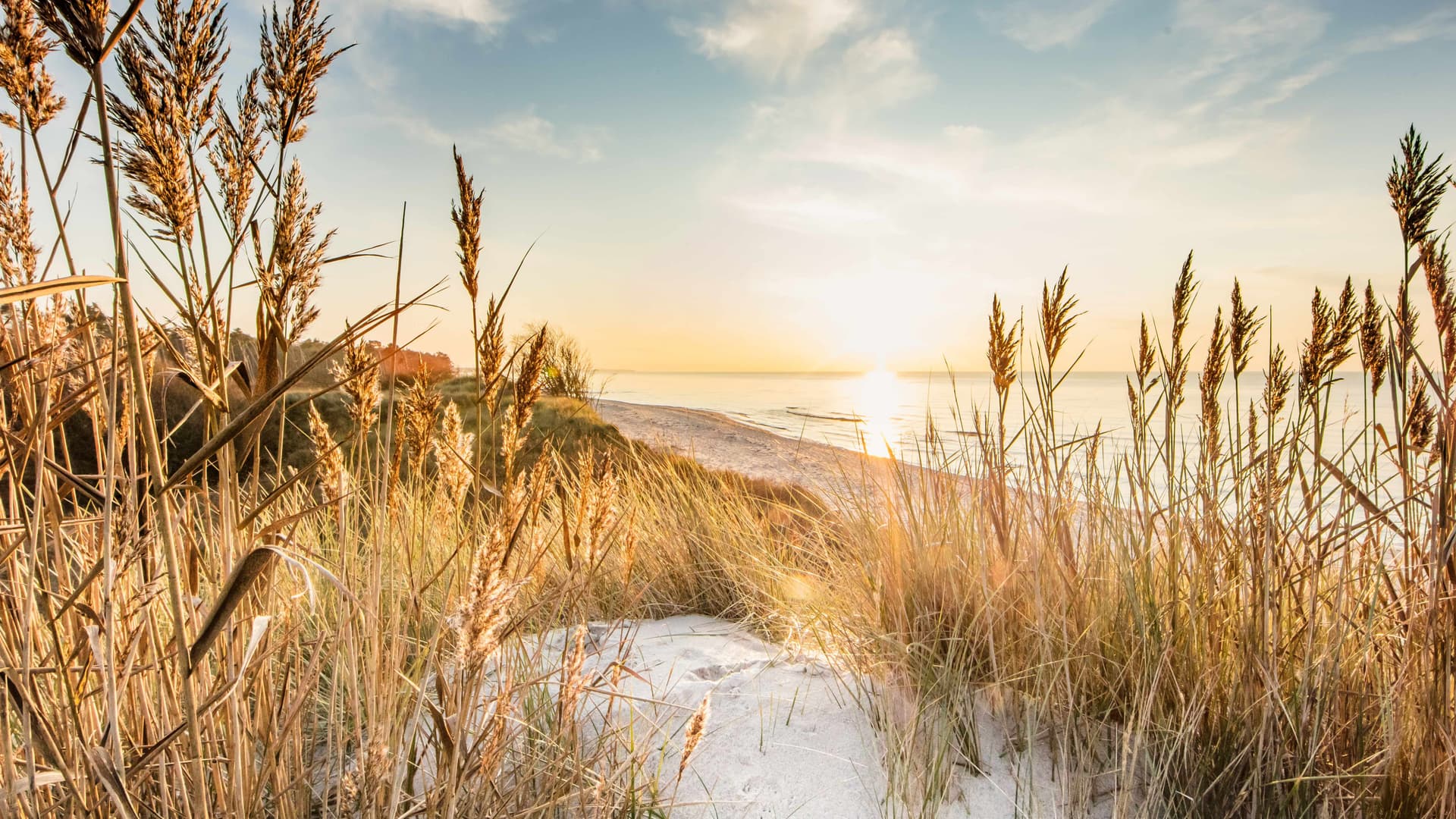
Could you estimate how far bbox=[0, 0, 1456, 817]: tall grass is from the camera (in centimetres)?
98

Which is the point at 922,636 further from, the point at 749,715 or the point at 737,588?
the point at 737,588

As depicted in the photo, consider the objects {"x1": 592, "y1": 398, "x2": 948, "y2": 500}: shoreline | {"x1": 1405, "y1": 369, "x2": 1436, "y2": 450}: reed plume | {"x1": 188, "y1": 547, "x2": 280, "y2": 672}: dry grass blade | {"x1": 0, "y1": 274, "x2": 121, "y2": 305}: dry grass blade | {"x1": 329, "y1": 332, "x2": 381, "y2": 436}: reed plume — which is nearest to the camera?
{"x1": 0, "y1": 274, "x2": 121, "y2": 305}: dry grass blade

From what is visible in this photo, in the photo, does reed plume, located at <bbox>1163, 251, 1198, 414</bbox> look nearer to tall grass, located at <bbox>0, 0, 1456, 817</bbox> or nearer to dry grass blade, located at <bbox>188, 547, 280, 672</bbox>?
tall grass, located at <bbox>0, 0, 1456, 817</bbox>

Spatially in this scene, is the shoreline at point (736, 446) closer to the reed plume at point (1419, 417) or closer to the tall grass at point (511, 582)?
the tall grass at point (511, 582)

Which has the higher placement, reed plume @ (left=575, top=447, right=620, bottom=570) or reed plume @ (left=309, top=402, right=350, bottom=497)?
reed plume @ (left=309, top=402, right=350, bottom=497)

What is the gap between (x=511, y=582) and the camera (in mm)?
1360

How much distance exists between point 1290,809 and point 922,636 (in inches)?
36.3

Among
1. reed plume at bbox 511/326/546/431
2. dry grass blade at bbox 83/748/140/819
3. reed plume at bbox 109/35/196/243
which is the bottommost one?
dry grass blade at bbox 83/748/140/819

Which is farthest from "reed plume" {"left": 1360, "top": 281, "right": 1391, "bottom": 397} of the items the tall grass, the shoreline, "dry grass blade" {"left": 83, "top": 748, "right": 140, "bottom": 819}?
"dry grass blade" {"left": 83, "top": 748, "right": 140, "bottom": 819}

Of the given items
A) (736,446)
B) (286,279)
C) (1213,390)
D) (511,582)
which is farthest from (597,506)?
(736,446)

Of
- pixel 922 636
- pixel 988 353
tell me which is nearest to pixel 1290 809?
pixel 922 636

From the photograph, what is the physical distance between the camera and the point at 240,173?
1.05 m

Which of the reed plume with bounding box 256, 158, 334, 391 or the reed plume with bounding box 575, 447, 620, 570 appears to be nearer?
the reed plume with bounding box 256, 158, 334, 391

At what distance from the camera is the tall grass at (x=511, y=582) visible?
983 mm
